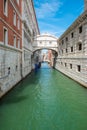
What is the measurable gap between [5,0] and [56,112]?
9263 mm

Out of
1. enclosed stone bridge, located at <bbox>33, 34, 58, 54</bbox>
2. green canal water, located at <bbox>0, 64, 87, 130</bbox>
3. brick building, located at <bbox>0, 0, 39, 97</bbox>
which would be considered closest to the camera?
green canal water, located at <bbox>0, 64, 87, 130</bbox>

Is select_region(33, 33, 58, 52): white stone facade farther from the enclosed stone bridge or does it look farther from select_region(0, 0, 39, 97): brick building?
select_region(0, 0, 39, 97): brick building

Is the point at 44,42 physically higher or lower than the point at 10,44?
higher

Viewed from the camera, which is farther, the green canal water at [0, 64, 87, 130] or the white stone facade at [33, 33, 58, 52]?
the white stone facade at [33, 33, 58, 52]

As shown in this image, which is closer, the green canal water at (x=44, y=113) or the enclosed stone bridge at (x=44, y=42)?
the green canal water at (x=44, y=113)

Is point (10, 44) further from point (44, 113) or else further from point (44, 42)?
point (44, 42)

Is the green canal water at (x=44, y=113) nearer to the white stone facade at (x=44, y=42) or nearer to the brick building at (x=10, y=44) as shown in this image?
the brick building at (x=10, y=44)

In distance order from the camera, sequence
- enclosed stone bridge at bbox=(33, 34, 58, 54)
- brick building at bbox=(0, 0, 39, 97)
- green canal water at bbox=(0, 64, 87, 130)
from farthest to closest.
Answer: enclosed stone bridge at bbox=(33, 34, 58, 54), brick building at bbox=(0, 0, 39, 97), green canal water at bbox=(0, 64, 87, 130)

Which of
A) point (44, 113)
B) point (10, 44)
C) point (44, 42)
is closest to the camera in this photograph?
point (44, 113)

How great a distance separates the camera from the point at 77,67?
15891mm

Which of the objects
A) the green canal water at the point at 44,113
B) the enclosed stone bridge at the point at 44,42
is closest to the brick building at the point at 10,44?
the green canal water at the point at 44,113

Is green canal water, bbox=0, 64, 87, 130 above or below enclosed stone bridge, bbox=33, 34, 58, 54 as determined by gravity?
below

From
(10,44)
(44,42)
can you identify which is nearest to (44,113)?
(10,44)

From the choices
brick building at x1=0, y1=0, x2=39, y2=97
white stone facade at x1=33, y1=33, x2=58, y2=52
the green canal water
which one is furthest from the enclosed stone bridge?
the green canal water
